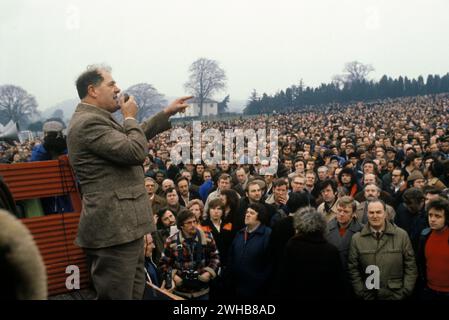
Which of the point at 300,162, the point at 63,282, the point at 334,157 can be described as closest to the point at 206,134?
the point at 334,157

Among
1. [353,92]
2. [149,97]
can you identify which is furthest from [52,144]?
[149,97]

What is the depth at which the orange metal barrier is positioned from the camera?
3.08 m

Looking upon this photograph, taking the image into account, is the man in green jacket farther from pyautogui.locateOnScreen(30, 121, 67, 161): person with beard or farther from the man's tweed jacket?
pyautogui.locateOnScreen(30, 121, 67, 161): person with beard

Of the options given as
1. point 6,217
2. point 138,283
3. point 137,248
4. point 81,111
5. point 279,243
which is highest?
point 81,111

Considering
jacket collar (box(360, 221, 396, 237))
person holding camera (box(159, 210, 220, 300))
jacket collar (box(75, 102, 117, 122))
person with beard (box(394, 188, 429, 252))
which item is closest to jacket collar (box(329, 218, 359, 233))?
jacket collar (box(360, 221, 396, 237))

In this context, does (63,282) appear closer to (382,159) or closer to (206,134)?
(382,159)

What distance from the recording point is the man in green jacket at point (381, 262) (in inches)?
179

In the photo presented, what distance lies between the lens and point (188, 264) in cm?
453

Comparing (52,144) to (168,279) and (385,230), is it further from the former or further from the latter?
(385,230)

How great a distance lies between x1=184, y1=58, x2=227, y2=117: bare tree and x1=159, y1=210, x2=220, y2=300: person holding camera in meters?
68.3

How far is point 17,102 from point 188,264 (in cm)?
7497

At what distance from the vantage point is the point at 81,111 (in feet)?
8.72

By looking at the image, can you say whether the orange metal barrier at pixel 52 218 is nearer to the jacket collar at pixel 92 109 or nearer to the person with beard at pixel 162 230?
the jacket collar at pixel 92 109
